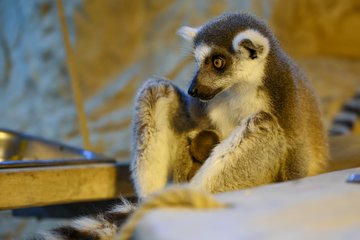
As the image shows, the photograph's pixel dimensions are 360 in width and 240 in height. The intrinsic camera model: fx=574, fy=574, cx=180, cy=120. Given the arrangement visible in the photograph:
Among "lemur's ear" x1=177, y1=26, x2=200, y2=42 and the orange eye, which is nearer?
the orange eye

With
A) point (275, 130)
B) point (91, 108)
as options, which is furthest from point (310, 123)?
point (91, 108)

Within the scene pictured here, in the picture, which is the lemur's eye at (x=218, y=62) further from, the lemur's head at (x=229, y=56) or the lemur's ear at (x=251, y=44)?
the lemur's ear at (x=251, y=44)

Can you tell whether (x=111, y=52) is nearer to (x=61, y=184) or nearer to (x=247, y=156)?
(x=61, y=184)

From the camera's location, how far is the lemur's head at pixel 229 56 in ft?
10.7

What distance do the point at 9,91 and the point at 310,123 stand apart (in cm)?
646

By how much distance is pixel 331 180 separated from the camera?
8.43 ft

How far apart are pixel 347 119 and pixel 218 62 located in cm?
327

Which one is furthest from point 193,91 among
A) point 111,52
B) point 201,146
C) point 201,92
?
point 111,52

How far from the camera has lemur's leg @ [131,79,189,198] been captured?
142 inches

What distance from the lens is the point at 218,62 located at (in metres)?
3.34

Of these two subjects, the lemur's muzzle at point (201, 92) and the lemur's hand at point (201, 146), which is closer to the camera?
the lemur's muzzle at point (201, 92)

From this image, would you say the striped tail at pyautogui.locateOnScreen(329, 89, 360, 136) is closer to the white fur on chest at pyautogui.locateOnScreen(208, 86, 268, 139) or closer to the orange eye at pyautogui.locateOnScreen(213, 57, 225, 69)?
the white fur on chest at pyautogui.locateOnScreen(208, 86, 268, 139)

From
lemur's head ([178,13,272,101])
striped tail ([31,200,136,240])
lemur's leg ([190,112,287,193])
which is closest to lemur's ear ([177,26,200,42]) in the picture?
lemur's head ([178,13,272,101])

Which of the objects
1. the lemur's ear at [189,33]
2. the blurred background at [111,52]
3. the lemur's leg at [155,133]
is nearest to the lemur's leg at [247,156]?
the lemur's leg at [155,133]
